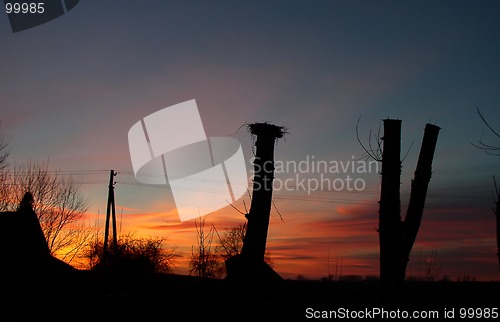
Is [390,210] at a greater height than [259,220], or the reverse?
[259,220]

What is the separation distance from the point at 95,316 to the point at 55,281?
1788 centimetres

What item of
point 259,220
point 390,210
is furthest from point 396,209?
point 259,220

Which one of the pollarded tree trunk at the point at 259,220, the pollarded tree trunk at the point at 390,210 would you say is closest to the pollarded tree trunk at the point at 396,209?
the pollarded tree trunk at the point at 390,210

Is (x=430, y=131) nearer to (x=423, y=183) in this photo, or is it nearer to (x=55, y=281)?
(x=423, y=183)

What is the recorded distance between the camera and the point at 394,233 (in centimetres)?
926

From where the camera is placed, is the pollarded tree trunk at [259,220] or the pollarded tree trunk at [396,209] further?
the pollarded tree trunk at [259,220]

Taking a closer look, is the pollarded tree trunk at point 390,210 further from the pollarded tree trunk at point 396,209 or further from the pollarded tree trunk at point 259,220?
the pollarded tree trunk at point 259,220

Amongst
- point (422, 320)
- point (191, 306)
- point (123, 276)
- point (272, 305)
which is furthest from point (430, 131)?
point (123, 276)

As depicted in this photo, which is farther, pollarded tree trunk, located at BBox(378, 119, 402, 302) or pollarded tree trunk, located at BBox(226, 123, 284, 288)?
pollarded tree trunk, located at BBox(226, 123, 284, 288)

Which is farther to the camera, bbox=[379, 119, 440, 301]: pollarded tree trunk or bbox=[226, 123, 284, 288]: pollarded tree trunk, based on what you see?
bbox=[226, 123, 284, 288]: pollarded tree trunk

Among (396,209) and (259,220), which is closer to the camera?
(396,209)

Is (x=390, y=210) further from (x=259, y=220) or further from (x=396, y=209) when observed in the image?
(x=259, y=220)

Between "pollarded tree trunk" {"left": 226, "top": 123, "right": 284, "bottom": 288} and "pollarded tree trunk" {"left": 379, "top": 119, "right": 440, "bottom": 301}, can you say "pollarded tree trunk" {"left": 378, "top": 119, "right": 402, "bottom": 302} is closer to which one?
"pollarded tree trunk" {"left": 379, "top": 119, "right": 440, "bottom": 301}

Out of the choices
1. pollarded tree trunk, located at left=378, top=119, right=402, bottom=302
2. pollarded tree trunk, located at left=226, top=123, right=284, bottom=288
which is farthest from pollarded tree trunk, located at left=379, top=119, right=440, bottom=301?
pollarded tree trunk, located at left=226, top=123, right=284, bottom=288
